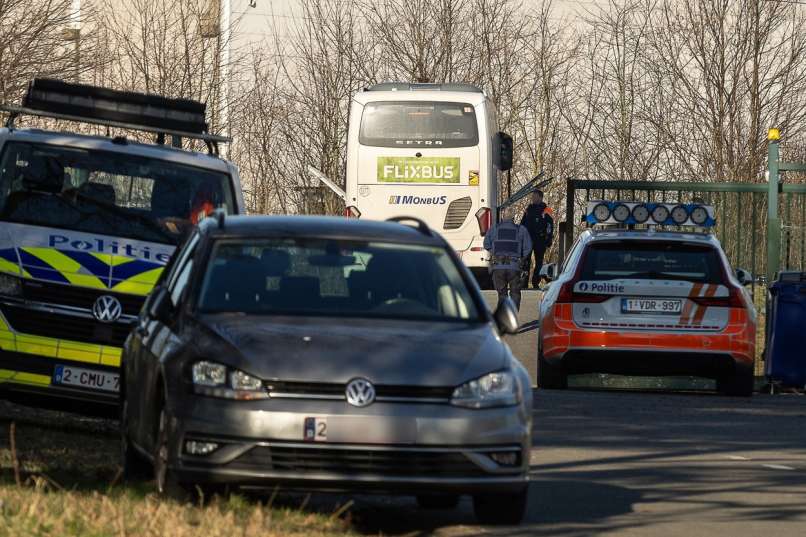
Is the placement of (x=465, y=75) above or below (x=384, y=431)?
above

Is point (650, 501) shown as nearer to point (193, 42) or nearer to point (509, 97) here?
point (193, 42)

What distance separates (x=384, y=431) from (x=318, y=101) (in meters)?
36.9

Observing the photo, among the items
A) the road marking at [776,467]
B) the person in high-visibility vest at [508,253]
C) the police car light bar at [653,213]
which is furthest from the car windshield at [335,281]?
the person in high-visibility vest at [508,253]

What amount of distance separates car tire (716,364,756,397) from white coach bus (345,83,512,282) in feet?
49.0

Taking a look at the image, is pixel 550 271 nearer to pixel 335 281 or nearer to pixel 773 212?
pixel 773 212

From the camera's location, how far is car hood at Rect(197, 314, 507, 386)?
8367 millimetres

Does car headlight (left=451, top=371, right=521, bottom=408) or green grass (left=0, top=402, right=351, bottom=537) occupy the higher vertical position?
car headlight (left=451, top=371, right=521, bottom=408)

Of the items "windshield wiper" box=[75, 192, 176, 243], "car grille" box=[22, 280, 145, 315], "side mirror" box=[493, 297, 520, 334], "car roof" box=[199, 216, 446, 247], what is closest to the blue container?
"windshield wiper" box=[75, 192, 176, 243]

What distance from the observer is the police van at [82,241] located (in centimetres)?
1228

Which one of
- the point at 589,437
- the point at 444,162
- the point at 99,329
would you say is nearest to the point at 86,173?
the point at 99,329

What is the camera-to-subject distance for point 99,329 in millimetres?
12367

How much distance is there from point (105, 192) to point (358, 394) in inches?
206

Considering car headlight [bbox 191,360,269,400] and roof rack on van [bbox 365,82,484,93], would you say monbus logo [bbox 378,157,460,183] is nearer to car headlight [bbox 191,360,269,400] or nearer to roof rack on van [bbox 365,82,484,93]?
roof rack on van [bbox 365,82,484,93]

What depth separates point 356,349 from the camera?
336 inches
